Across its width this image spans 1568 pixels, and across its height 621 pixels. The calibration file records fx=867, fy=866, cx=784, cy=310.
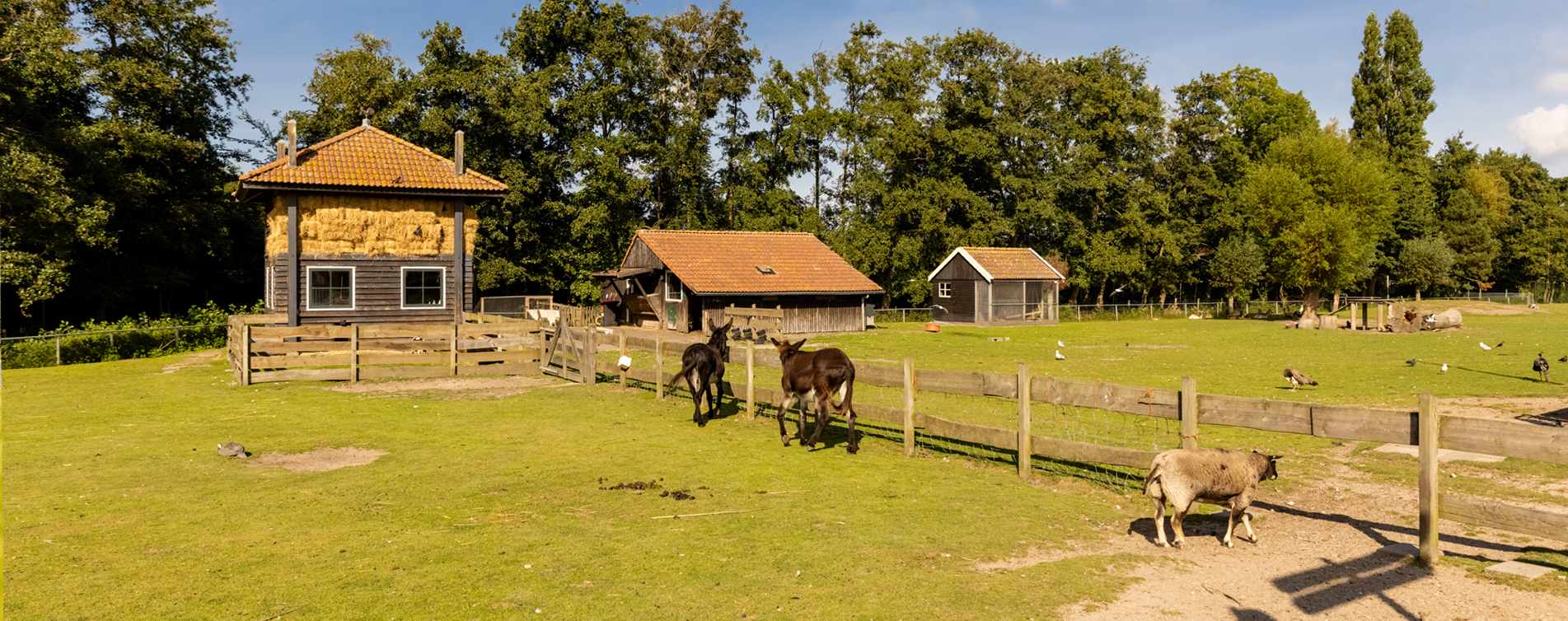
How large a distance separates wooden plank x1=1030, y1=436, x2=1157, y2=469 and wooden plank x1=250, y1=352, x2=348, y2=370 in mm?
17400

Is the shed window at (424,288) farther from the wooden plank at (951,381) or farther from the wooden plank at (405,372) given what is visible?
the wooden plank at (951,381)

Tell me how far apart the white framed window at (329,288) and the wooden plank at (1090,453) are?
913 inches

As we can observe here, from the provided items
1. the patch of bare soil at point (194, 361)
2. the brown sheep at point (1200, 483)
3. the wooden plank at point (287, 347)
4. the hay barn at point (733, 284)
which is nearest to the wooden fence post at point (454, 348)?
the wooden plank at point (287, 347)

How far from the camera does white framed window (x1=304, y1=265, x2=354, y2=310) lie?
86.5ft

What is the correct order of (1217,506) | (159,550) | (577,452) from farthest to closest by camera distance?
(577,452) → (1217,506) → (159,550)

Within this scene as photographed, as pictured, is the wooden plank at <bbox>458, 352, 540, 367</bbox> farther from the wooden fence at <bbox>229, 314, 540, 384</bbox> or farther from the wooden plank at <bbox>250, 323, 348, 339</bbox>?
the wooden plank at <bbox>250, 323, 348, 339</bbox>

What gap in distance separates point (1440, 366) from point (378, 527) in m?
26.6

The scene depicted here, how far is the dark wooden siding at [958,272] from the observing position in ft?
179

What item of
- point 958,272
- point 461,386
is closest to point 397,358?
point 461,386

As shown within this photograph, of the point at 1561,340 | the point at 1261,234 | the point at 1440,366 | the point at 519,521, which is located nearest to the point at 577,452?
the point at 519,521

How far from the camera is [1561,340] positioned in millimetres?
34438

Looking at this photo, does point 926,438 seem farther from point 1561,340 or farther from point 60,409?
point 1561,340

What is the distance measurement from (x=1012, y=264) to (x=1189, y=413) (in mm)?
48731

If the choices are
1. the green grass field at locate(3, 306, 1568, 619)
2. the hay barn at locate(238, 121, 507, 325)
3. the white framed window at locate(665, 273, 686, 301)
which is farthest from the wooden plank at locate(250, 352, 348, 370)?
the white framed window at locate(665, 273, 686, 301)
